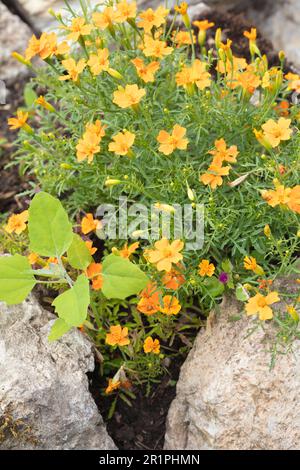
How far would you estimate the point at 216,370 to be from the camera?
8.77 feet

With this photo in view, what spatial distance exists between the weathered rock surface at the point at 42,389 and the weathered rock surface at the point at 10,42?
196 centimetres

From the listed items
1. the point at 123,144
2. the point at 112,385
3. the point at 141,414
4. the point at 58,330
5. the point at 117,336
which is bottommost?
the point at 141,414

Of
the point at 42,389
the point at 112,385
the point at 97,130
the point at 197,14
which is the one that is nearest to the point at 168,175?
the point at 97,130

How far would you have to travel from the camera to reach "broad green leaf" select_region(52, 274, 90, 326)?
7.82 feet

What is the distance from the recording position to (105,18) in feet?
9.03

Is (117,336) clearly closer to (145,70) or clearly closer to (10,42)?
(145,70)

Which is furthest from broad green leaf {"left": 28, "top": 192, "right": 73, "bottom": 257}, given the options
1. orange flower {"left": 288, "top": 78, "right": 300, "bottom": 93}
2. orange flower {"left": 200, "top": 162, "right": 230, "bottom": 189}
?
orange flower {"left": 288, "top": 78, "right": 300, "bottom": 93}

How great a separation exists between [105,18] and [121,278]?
1.16m

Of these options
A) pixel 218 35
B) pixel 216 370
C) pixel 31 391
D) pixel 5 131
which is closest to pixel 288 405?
pixel 216 370

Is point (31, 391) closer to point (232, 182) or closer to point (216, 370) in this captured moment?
point (216, 370)

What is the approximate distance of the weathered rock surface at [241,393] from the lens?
8.32ft

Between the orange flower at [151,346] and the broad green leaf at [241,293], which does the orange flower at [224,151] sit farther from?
the orange flower at [151,346]

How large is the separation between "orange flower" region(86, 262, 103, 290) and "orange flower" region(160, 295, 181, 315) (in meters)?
0.31

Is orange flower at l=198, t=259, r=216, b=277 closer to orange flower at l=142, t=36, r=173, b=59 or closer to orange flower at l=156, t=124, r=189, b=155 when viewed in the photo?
orange flower at l=156, t=124, r=189, b=155
